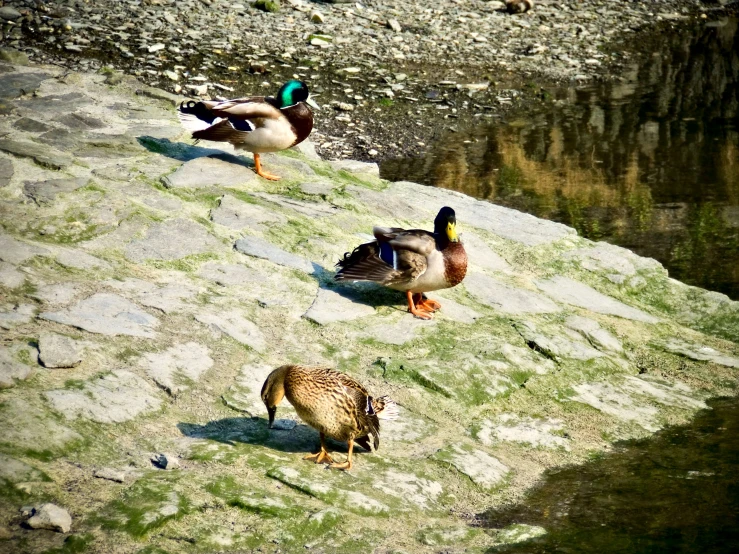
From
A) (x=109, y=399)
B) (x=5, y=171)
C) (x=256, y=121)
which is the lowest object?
(x=109, y=399)

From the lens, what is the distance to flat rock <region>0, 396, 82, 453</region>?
4.88m

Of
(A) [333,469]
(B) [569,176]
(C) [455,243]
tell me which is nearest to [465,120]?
(B) [569,176]

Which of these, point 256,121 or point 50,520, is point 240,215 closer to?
point 256,121

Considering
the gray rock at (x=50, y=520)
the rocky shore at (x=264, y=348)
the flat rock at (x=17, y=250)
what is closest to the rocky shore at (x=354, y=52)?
the rocky shore at (x=264, y=348)

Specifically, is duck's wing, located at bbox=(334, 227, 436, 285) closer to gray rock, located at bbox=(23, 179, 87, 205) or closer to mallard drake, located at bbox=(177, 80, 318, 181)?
mallard drake, located at bbox=(177, 80, 318, 181)

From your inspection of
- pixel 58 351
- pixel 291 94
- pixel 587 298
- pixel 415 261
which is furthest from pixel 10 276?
pixel 587 298

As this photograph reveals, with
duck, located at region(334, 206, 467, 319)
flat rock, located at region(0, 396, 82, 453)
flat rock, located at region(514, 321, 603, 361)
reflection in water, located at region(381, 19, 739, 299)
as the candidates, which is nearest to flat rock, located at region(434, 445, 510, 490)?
flat rock, located at region(514, 321, 603, 361)

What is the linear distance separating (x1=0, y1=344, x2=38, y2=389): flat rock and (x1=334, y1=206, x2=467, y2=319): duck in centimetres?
232

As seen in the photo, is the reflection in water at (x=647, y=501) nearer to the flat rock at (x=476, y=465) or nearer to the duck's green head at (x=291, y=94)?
the flat rock at (x=476, y=465)

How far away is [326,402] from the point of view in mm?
5242

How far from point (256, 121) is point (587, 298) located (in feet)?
10.4

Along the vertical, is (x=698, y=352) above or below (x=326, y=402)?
below

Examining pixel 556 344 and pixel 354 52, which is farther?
pixel 354 52

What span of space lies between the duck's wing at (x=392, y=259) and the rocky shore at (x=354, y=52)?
5.11 m
